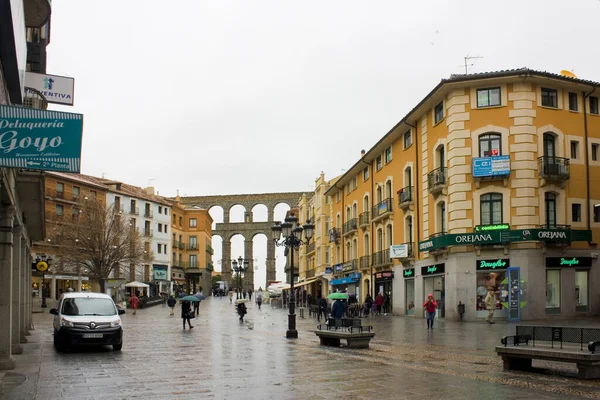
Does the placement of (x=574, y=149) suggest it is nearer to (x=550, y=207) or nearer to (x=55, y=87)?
(x=550, y=207)

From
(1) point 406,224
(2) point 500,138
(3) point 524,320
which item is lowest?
(3) point 524,320

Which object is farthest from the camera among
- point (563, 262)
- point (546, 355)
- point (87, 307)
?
point (563, 262)

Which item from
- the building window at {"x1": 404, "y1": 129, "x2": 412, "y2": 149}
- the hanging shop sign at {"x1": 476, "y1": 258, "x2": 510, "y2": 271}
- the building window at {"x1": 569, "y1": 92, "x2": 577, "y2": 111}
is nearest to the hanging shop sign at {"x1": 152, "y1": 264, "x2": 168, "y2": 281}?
the building window at {"x1": 404, "y1": 129, "x2": 412, "y2": 149}

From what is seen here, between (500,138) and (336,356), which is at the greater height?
(500,138)

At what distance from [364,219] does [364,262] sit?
318cm

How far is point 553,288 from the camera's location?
106 ft

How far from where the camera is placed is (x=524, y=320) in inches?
1220

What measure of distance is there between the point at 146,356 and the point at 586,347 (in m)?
10.3

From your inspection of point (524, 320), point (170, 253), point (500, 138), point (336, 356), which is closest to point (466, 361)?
point (336, 356)

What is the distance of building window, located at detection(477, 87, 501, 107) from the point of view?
33.0 m

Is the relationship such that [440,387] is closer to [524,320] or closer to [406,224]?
[524,320]

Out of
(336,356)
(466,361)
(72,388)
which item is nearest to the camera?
(72,388)

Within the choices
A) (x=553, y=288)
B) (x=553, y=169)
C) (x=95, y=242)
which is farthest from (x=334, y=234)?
(x=553, y=169)

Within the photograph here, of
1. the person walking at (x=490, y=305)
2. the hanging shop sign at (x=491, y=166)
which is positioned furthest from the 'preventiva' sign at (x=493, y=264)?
the hanging shop sign at (x=491, y=166)
